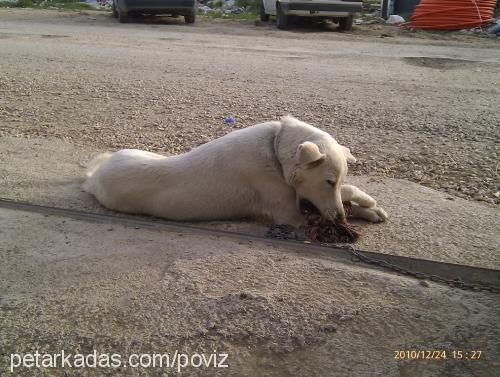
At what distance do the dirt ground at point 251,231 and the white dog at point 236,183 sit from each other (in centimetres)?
22

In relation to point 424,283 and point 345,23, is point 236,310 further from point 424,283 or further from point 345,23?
point 345,23

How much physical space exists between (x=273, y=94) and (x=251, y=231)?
447cm

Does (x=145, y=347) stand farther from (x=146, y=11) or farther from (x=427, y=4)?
(x=427, y=4)

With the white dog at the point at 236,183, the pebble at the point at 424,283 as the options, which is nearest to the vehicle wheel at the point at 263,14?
the white dog at the point at 236,183

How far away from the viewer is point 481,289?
3.26m

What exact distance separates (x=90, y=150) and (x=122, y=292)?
3.43 meters

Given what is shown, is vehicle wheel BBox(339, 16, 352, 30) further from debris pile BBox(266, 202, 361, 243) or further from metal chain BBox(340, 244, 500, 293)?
metal chain BBox(340, 244, 500, 293)

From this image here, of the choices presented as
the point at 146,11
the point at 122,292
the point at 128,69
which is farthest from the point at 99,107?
the point at 146,11

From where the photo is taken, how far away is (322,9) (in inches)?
631

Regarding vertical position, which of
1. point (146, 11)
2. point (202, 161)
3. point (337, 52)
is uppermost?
point (146, 11)

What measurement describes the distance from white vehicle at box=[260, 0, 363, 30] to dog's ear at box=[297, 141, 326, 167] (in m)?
13.2

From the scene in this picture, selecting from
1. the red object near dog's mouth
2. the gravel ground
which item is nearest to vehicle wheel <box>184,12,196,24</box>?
the gravel ground

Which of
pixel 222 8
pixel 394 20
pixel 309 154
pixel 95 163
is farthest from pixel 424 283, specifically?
pixel 222 8

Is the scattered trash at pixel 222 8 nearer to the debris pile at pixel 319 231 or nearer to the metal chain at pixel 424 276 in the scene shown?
the debris pile at pixel 319 231
